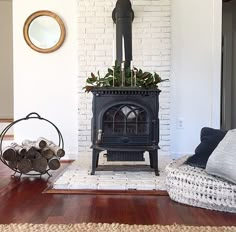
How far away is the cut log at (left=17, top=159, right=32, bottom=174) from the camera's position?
10.3 ft

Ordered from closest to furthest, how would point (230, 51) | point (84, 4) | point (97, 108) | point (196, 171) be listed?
point (196, 171) → point (97, 108) → point (84, 4) → point (230, 51)

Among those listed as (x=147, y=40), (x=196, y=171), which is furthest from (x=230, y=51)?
(x=196, y=171)

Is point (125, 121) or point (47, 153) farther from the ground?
point (125, 121)

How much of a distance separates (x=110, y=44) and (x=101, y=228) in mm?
2892

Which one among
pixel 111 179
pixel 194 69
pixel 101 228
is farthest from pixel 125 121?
pixel 194 69

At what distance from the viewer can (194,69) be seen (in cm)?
438

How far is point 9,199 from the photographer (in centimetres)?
247

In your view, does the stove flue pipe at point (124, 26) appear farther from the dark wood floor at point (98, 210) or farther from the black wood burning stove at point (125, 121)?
the dark wood floor at point (98, 210)

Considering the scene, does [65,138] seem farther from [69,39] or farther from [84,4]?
[84,4]

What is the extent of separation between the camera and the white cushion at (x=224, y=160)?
2113mm

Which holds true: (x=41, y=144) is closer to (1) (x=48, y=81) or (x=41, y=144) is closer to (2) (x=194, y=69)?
(1) (x=48, y=81)

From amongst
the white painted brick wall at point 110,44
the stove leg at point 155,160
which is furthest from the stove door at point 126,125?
the white painted brick wall at point 110,44

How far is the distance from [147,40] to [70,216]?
279cm

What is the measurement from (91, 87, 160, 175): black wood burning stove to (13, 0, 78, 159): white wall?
4.39ft
